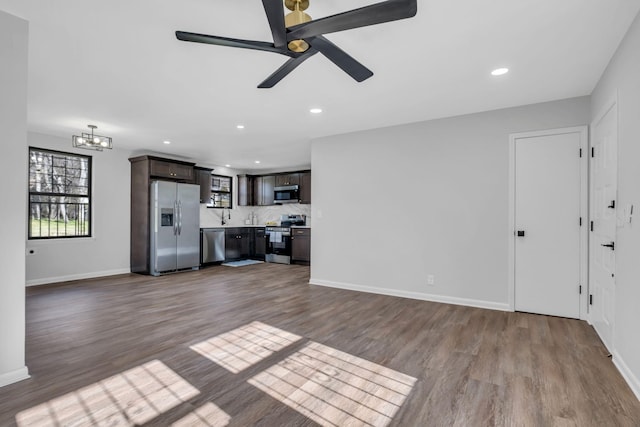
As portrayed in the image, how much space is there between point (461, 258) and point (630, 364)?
1.98 m

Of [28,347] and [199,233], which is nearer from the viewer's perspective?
[28,347]

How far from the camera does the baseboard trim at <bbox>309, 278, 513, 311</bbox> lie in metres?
3.83

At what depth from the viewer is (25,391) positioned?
2.04m

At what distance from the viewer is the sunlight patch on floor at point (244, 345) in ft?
8.14

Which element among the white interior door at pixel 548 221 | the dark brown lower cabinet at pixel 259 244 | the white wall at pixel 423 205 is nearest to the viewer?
the white interior door at pixel 548 221

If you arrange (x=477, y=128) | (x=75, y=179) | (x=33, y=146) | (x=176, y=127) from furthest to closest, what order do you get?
(x=75, y=179), (x=33, y=146), (x=176, y=127), (x=477, y=128)

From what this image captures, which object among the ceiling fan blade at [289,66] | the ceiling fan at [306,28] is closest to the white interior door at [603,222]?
the ceiling fan at [306,28]

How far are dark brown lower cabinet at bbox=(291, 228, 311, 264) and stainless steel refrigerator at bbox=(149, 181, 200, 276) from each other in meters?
2.14

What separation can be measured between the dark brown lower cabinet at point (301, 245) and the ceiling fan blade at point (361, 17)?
5860mm

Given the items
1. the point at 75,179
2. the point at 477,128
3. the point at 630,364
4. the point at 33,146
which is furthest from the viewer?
the point at 75,179

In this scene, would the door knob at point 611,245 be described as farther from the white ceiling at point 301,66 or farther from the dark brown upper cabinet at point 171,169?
the dark brown upper cabinet at point 171,169

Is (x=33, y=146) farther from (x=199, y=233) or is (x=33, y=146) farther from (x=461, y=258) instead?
(x=461, y=258)

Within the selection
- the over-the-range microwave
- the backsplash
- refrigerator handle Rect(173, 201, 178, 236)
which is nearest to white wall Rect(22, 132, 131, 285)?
refrigerator handle Rect(173, 201, 178, 236)

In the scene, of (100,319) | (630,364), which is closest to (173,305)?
(100,319)
